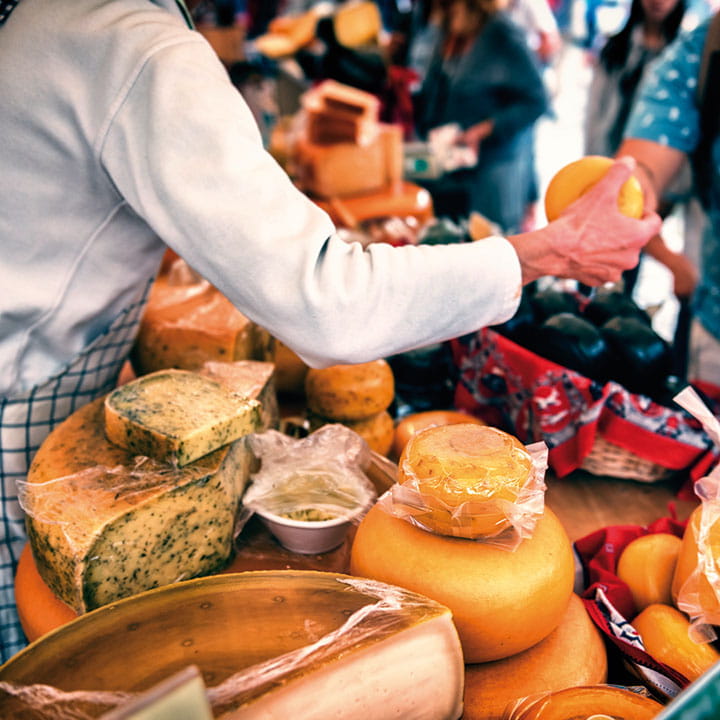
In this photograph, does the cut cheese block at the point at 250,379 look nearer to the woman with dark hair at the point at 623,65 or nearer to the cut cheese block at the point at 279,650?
the cut cheese block at the point at 279,650

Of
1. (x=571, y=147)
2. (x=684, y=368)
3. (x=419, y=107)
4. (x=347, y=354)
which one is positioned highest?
(x=347, y=354)

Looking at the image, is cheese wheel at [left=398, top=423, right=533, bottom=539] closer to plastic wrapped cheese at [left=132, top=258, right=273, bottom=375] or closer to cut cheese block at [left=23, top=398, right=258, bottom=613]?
cut cheese block at [left=23, top=398, right=258, bottom=613]

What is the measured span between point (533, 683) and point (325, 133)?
251 centimetres

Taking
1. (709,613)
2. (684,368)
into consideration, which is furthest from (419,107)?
(709,613)

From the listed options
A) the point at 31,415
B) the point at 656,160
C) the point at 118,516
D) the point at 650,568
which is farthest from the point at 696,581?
the point at 656,160

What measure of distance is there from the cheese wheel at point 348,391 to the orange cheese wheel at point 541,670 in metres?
Answer: 0.51

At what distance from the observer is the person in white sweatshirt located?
0.84 meters

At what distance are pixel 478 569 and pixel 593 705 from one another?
19cm

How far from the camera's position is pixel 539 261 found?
1039 mm

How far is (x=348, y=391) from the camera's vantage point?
124 cm

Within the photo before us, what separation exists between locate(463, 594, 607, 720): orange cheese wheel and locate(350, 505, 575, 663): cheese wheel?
0.02 metres

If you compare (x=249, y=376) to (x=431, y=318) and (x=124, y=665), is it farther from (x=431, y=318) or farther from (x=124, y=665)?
(x=124, y=665)

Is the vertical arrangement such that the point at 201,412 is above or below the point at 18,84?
below

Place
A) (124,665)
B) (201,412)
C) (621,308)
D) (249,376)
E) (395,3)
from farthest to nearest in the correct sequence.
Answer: (395,3) < (621,308) < (249,376) < (201,412) < (124,665)
